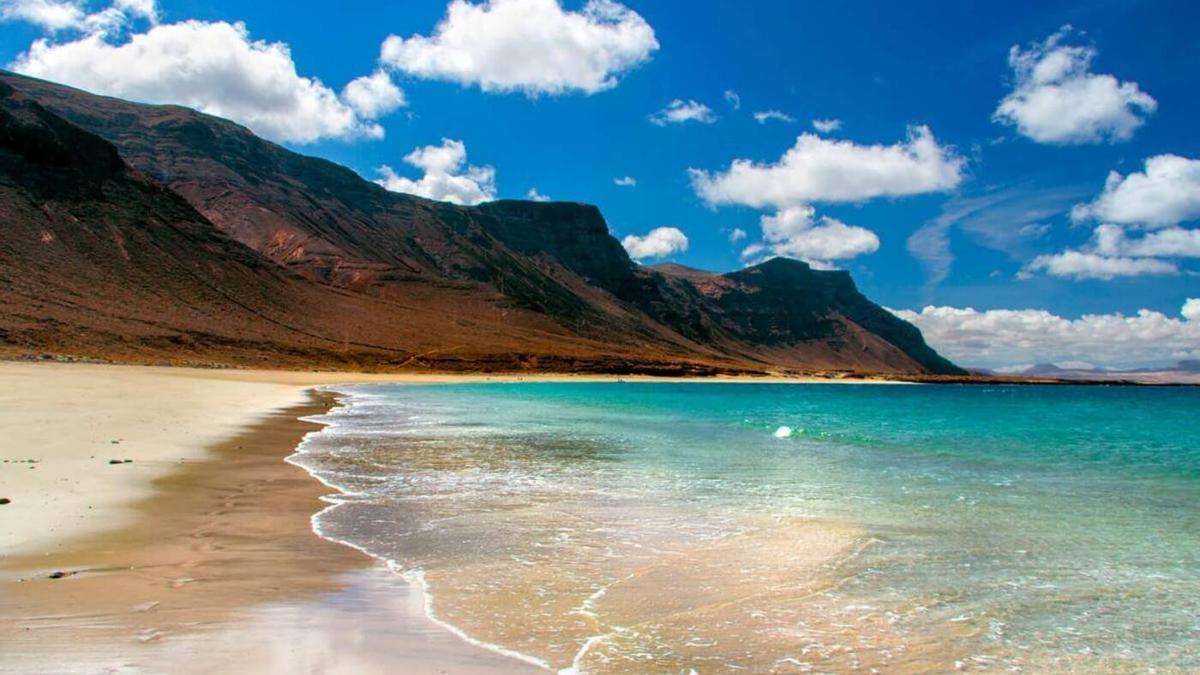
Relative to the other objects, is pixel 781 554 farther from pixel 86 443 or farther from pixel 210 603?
pixel 86 443

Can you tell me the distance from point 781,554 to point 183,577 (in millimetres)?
8476

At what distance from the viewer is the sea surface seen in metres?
7.66

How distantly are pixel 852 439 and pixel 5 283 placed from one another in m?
110

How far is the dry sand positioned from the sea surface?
29.1 inches

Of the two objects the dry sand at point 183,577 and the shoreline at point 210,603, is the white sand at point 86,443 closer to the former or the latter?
the dry sand at point 183,577

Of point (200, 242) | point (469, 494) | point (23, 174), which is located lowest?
point (469, 494)

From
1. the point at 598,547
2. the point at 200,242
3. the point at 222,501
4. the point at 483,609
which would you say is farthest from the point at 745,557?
the point at 200,242

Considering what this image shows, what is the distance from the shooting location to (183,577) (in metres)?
9.13

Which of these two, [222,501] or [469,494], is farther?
[469,494]

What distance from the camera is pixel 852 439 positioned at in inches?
1387

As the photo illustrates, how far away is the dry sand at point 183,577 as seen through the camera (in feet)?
21.7

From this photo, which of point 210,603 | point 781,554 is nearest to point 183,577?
point 210,603

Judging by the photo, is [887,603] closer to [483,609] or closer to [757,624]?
[757,624]

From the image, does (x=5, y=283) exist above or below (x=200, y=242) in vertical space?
below
